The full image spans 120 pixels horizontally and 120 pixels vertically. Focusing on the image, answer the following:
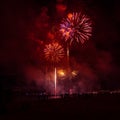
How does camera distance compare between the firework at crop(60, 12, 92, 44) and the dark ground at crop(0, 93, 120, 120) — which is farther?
the firework at crop(60, 12, 92, 44)

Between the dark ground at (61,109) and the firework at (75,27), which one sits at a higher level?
the firework at (75,27)

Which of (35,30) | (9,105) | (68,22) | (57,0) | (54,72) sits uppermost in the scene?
(57,0)

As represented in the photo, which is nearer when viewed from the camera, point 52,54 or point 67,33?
point 67,33

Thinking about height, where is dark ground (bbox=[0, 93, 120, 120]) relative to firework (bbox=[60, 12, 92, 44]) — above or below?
below

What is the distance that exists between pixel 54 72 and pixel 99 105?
30.9 metres

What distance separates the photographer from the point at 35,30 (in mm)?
76250

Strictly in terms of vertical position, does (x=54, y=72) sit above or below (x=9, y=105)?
above

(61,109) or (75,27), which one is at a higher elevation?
(75,27)

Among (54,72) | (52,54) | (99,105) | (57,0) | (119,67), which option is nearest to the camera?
(99,105)

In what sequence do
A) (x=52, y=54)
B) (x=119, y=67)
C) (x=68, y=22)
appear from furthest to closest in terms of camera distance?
1. (x=119, y=67)
2. (x=52, y=54)
3. (x=68, y=22)

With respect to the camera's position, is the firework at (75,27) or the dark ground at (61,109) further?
the firework at (75,27)

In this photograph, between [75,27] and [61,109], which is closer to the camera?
[61,109]

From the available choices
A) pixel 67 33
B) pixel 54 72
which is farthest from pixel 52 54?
pixel 54 72

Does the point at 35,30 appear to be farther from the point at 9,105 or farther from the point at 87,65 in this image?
the point at 9,105
